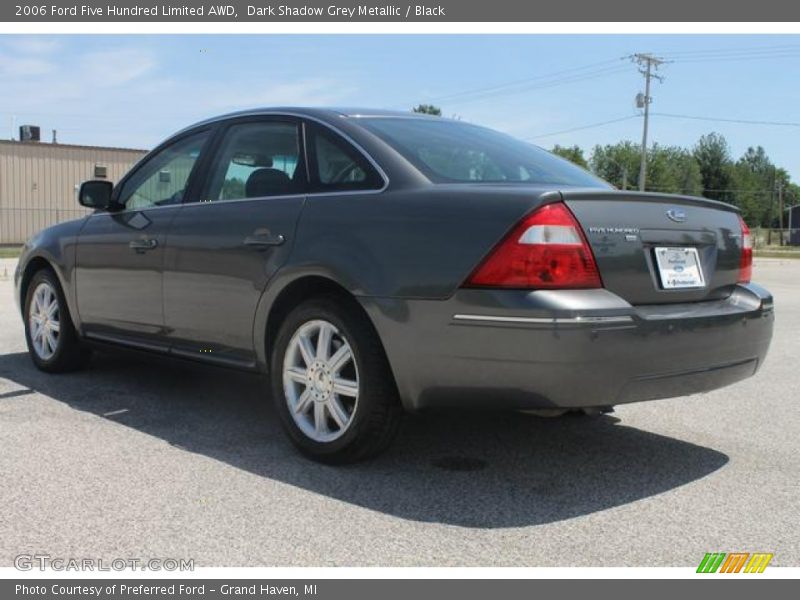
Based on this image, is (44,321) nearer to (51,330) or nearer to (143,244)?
(51,330)

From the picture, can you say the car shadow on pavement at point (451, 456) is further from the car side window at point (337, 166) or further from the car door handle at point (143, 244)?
the car side window at point (337, 166)

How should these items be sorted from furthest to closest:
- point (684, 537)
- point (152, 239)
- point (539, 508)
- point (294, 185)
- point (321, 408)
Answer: point (152, 239) < point (294, 185) < point (321, 408) < point (539, 508) < point (684, 537)

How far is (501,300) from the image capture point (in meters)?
3.20

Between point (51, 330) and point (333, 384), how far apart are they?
2996mm

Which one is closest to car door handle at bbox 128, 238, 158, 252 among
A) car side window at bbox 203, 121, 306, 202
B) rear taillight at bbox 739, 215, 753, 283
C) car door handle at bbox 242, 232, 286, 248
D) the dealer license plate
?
car side window at bbox 203, 121, 306, 202

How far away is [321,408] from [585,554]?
1419 millimetres

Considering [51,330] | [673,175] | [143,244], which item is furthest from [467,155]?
[673,175]

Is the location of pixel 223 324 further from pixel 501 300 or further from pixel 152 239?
pixel 501 300

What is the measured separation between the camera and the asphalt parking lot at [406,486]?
2.95 metres

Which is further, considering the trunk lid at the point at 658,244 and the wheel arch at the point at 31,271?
the wheel arch at the point at 31,271

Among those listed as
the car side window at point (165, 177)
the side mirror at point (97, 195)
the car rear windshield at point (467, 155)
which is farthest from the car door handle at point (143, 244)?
the car rear windshield at point (467, 155)

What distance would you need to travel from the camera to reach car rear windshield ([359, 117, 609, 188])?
3.86 metres

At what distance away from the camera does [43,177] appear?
3481 cm

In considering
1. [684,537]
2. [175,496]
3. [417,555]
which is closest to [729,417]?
[684,537]
